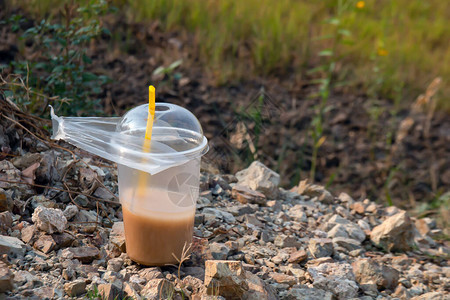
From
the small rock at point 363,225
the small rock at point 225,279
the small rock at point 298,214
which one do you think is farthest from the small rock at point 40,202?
the small rock at point 363,225

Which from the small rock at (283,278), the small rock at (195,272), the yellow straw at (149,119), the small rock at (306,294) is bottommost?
the small rock at (283,278)

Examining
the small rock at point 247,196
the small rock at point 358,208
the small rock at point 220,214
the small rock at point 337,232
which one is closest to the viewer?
the small rock at point 220,214

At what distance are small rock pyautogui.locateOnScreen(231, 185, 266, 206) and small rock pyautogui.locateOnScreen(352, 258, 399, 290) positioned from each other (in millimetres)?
611

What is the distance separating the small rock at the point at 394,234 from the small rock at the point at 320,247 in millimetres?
339

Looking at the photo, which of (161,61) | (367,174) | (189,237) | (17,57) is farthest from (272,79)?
(189,237)

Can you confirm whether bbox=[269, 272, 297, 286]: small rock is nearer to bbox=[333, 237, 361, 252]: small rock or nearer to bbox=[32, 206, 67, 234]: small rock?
bbox=[333, 237, 361, 252]: small rock

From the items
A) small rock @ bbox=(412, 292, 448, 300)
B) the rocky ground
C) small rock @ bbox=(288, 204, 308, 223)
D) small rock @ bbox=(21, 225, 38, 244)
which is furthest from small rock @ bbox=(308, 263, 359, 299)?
small rock @ bbox=(21, 225, 38, 244)

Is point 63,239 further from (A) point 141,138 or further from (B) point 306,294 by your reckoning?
(B) point 306,294

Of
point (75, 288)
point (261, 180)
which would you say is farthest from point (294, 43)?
point (75, 288)

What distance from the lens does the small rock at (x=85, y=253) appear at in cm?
187

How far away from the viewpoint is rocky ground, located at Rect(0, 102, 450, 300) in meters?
1.75

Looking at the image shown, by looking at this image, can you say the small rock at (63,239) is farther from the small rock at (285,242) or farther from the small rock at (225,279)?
the small rock at (285,242)

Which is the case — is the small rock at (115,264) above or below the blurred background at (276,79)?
above

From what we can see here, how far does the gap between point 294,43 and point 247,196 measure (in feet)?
9.52
